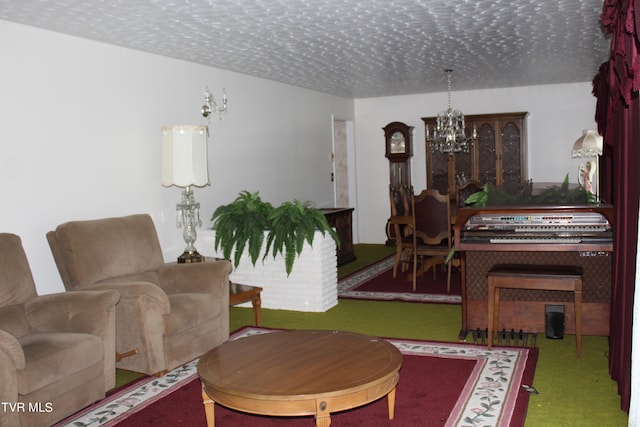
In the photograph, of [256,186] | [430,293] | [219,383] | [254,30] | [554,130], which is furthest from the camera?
[554,130]

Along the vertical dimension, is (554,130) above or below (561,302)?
above

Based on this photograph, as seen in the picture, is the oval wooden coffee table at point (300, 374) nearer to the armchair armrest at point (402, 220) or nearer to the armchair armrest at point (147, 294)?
the armchair armrest at point (147, 294)

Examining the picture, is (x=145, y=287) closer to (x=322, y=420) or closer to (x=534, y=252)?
(x=322, y=420)

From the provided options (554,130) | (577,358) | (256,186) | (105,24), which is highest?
(105,24)

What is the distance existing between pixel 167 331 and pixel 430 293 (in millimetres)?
3031

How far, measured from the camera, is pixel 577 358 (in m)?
4.10

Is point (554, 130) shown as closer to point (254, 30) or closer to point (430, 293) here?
point (430, 293)

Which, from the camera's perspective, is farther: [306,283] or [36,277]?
[306,283]

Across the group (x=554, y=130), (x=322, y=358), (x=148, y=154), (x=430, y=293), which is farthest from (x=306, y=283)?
(x=554, y=130)

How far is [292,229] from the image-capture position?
5.66 metres

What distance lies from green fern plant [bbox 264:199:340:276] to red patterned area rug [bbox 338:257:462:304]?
883 mm

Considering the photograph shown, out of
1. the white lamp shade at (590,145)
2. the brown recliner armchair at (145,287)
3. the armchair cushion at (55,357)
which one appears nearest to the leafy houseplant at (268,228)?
the brown recliner armchair at (145,287)

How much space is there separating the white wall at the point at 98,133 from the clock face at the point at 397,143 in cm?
304

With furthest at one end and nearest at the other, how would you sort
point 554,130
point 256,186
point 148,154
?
point 554,130, point 256,186, point 148,154
